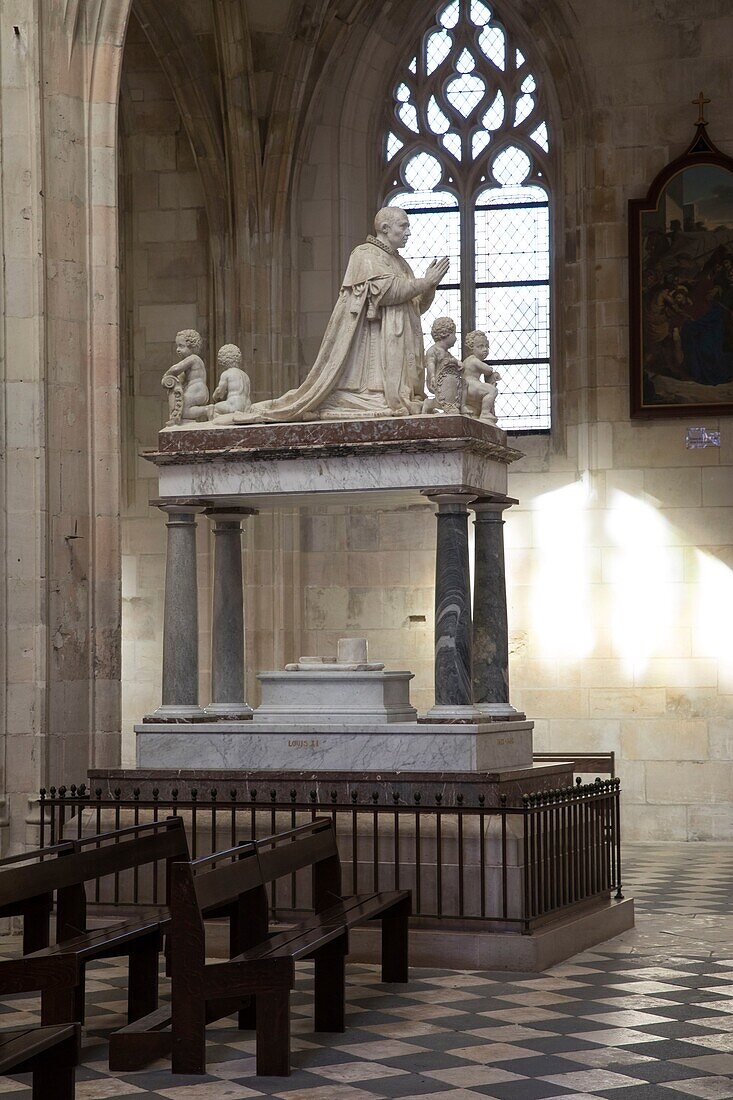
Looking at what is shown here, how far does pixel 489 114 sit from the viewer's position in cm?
1739

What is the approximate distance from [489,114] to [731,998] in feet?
39.3

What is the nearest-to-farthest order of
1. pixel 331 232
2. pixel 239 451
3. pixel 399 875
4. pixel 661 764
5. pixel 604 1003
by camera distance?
pixel 604 1003 < pixel 399 875 < pixel 239 451 < pixel 661 764 < pixel 331 232

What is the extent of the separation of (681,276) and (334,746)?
8.24 meters

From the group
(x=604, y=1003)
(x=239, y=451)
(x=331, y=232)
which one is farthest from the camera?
(x=331, y=232)

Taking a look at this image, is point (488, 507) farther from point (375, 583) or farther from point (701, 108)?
point (701, 108)

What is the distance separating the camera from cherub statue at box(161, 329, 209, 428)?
421 inches

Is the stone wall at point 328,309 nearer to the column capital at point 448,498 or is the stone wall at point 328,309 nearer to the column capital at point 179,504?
the column capital at point 179,504

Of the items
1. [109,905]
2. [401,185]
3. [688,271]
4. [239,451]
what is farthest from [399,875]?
[401,185]

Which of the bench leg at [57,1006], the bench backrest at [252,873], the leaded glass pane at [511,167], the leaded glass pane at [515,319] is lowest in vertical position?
the bench leg at [57,1006]

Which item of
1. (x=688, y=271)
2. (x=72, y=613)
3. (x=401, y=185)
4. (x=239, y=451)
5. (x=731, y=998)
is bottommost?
(x=731, y=998)

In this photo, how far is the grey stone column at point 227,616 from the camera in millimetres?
10977

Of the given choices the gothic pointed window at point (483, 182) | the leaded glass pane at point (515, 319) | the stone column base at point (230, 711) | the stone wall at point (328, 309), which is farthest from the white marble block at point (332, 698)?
the leaded glass pane at point (515, 319)

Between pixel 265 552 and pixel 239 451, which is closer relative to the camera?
pixel 239 451

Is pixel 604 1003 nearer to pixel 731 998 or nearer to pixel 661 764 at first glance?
pixel 731 998
